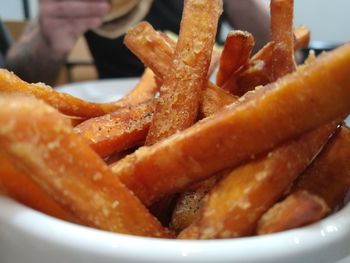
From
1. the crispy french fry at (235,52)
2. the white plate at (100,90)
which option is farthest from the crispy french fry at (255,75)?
the white plate at (100,90)

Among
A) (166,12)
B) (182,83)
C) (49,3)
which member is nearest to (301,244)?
(182,83)

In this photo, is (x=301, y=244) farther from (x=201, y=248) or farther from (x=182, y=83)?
(x=182, y=83)

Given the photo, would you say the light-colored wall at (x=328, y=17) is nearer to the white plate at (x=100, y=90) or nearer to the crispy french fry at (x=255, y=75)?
the white plate at (x=100, y=90)

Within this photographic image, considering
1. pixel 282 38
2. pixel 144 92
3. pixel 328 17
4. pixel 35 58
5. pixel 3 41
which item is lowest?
pixel 328 17

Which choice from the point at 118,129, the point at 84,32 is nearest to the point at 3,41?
the point at 84,32

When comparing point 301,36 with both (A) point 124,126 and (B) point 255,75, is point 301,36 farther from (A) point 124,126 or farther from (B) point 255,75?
(A) point 124,126
